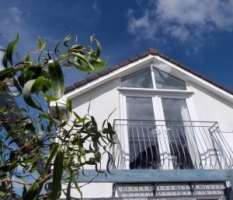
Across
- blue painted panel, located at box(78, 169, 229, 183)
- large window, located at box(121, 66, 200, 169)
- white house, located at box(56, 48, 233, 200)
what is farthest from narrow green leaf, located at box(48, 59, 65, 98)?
large window, located at box(121, 66, 200, 169)

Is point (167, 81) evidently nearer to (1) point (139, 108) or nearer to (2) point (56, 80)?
(1) point (139, 108)

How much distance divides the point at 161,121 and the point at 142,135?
55cm

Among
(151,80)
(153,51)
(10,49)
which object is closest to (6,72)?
(10,49)

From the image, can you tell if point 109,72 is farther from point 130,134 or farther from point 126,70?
point 130,134

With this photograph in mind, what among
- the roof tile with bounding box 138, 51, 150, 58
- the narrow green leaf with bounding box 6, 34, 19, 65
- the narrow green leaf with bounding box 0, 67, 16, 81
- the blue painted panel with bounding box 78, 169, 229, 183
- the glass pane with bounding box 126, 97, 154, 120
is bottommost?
the narrow green leaf with bounding box 0, 67, 16, 81

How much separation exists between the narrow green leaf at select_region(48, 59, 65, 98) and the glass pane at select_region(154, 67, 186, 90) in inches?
230

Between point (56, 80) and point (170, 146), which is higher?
→ point (170, 146)

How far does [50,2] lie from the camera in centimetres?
314

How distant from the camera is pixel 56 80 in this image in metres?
0.62

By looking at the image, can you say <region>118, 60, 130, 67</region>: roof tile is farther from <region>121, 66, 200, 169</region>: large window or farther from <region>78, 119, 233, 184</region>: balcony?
<region>78, 119, 233, 184</region>: balcony

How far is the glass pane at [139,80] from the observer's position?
633 cm

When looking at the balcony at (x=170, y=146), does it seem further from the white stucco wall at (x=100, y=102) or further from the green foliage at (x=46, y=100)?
the green foliage at (x=46, y=100)


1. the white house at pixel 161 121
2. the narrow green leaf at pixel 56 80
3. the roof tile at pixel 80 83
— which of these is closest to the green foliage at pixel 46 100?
the narrow green leaf at pixel 56 80

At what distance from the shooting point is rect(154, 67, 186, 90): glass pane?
6.45 metres
